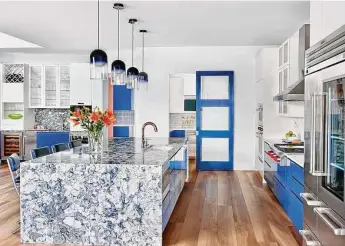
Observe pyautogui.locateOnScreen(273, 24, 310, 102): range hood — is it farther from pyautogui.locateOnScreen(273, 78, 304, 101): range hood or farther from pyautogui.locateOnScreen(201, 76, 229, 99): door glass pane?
pyautogui.locateOnScreen(201, 76, 229, 99): door glass pane

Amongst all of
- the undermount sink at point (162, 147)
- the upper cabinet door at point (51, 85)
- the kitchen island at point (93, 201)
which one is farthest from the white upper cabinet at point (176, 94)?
the kitchen island at point (93, 201)

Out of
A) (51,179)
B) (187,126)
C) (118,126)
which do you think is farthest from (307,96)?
(187,126)

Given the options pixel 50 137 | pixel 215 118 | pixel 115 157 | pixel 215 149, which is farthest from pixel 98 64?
pixel 50 137

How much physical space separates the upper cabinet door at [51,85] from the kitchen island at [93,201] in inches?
247

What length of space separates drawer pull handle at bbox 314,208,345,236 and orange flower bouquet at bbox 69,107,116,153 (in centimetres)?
256

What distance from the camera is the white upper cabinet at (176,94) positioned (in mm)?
9812

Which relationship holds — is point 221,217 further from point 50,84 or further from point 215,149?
point 50,84

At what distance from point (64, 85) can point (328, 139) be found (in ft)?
27.5

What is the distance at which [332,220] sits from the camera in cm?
221

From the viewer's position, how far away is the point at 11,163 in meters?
4.19

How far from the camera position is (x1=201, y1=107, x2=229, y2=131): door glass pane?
849 centimetres

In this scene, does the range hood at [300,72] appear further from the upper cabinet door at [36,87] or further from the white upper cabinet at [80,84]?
the upper cabinet door at [36,87]

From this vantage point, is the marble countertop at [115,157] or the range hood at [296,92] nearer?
the marble countertop at [115,157]

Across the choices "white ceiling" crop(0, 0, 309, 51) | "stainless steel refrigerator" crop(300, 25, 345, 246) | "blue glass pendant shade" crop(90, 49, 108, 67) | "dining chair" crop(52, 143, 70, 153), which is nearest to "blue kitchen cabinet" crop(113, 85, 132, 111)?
"white ceiling" crop(0, 0, 309, 51)
